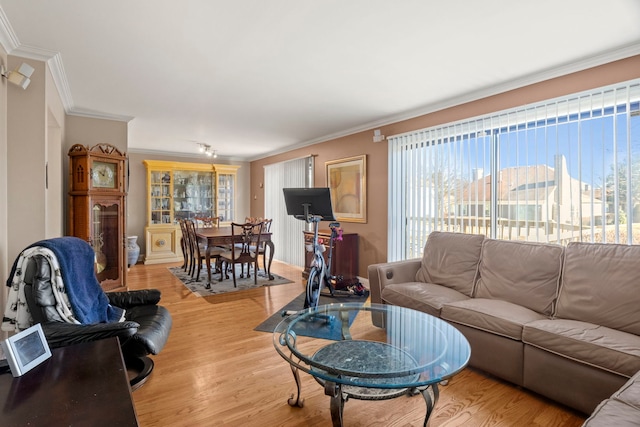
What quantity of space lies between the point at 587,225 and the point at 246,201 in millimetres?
6987

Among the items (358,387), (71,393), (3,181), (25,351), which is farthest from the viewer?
(3,181)

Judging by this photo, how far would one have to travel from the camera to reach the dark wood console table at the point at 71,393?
98 centimetres

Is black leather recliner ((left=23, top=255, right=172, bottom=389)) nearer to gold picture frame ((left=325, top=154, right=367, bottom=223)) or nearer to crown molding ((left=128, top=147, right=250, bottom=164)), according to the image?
gold picture frame ((left=325, top=154, right=367, bottom=223))

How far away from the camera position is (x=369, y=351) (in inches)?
77.4

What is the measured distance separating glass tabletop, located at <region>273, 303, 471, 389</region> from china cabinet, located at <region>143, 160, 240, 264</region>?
17.3ft

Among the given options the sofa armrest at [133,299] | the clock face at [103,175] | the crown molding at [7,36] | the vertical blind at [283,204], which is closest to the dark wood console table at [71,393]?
the sofa armrest at [133,299]

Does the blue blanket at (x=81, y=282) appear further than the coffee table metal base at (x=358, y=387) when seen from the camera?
Yes

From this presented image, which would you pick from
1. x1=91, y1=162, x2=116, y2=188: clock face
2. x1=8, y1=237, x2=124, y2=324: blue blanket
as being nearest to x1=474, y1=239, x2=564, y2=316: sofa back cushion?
x1=8, y1=237, x2=124, y2=324: blue blanket

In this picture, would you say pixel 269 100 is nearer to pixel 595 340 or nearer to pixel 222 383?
pixel 222 383

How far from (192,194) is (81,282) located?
5632 millimetres

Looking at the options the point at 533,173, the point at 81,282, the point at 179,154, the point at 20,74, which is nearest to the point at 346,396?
the point at 81,282

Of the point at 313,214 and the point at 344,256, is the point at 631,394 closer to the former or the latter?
the point at 313,214

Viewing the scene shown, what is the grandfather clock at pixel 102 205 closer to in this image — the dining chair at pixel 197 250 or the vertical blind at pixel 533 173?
the dining chair at pixel 197 250

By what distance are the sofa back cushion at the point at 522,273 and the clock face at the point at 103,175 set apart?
14.4 ft
